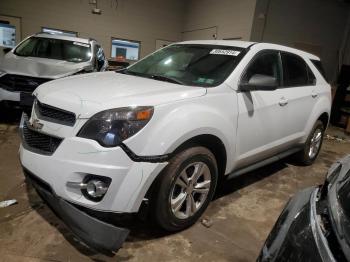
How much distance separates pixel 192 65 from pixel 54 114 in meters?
1.39

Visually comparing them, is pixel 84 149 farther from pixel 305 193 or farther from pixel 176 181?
pixel 305 193

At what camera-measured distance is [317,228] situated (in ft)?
3.94

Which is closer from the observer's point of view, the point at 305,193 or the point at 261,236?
the point at 305,193

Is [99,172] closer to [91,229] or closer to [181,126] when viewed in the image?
[91,229]

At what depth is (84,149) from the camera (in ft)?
6.40

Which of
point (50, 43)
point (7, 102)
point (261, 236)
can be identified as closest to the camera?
point (261, 236)

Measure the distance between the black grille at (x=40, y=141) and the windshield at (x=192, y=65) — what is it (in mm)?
1085

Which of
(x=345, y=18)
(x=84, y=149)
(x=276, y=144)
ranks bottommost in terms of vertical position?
(x=276, y=144)

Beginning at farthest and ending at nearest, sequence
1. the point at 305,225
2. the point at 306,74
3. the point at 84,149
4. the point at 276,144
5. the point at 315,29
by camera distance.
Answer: the point at 315,29 → the point at 306,74 → the point at 276,144 → the point at 84,149 → the point at 305,225

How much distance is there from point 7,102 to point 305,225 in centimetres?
485

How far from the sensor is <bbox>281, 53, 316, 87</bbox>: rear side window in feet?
11.3

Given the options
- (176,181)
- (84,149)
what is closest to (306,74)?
(176,181)

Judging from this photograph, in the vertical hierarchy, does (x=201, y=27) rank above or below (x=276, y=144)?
above

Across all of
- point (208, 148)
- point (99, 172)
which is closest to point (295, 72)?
point (208, 148)
